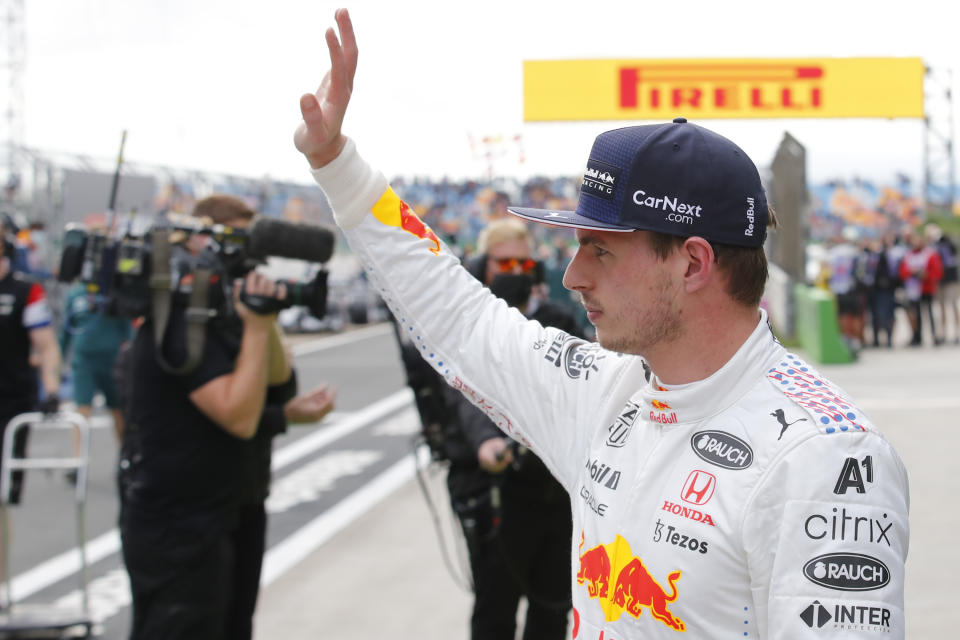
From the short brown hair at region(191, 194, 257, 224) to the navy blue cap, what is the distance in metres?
2.48

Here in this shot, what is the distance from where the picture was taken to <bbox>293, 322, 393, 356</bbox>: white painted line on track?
19891mm

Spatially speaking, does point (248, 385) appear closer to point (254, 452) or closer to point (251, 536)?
point (254, 452)

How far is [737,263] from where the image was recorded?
1.70 meters

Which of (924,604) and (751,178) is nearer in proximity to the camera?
(751,178)

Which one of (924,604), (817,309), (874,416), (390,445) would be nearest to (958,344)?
(817,309)

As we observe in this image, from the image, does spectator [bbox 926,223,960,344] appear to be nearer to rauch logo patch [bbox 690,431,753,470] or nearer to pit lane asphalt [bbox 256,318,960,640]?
pit lane asphalt [bbox 256,318,960,640]

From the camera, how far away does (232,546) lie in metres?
3.57

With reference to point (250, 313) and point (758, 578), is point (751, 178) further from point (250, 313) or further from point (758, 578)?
point (250, 313)

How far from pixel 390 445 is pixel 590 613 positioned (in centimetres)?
823

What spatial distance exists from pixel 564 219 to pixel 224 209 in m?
2.45

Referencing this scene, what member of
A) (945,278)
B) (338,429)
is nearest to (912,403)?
(338,429)

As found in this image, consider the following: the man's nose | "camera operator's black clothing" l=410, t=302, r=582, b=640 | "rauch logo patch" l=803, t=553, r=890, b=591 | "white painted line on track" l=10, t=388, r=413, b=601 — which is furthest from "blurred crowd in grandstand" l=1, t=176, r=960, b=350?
"rauch logo patch" l=803, t=553, r=890, b=591

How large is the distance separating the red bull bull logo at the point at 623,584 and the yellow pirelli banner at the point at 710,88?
8.10 m

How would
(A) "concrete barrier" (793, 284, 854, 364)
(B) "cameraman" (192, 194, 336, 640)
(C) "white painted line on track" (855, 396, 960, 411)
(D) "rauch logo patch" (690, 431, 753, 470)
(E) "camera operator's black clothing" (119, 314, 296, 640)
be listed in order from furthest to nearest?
(A) "concrete barrier" (793, 284, 854, 364) → (C) "white painted line on track" (855, 396, 960, 411) → (B) "cameraman" (192, 194, 336, 640) → (E) "camera operator's black clothing" (119, 314, 296, 640) → (D) "rauch logo patch" (690, 431, 753, 470)
